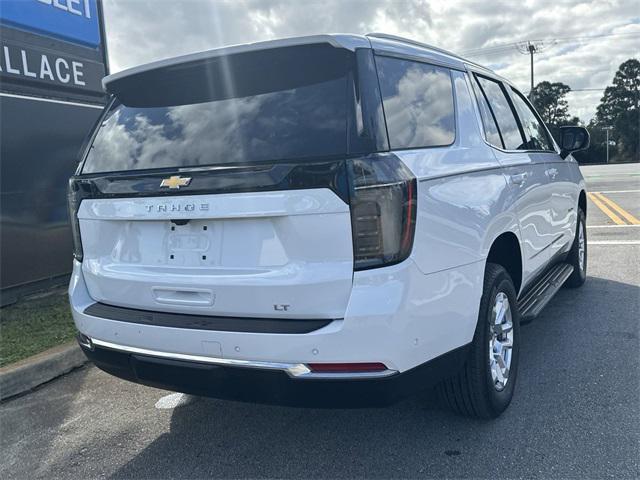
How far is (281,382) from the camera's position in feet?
8.11

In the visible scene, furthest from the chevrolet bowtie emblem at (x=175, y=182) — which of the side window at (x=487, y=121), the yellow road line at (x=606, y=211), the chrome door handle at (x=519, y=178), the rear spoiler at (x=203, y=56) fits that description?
the yellow road line at (x=606, y=211)

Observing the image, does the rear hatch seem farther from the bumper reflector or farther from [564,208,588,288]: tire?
[564,208,588,288]: tire

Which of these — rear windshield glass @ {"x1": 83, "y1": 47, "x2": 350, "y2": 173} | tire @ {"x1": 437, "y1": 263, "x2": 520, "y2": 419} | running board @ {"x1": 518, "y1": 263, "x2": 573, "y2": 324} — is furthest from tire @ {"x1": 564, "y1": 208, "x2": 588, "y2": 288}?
rear windshield glass @ {"x1": 83, "y1": 47, "x2": 350, "y2": 173}

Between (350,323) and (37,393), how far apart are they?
2.85 m

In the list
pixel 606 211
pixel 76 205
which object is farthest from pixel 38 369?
pixel 606 211

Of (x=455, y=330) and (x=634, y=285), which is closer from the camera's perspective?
(x=455, y=330)

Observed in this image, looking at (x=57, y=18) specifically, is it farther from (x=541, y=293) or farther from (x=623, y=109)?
(x=623, y=109)

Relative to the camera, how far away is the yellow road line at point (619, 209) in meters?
10.7

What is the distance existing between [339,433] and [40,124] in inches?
212

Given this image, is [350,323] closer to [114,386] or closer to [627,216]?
[114,386]

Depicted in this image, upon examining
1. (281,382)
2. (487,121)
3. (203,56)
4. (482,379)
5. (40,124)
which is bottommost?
(482,379)

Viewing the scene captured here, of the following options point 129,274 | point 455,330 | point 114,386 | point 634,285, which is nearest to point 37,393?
point 114,386

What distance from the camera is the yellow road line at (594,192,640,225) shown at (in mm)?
10727

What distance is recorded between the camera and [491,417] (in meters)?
3.19
